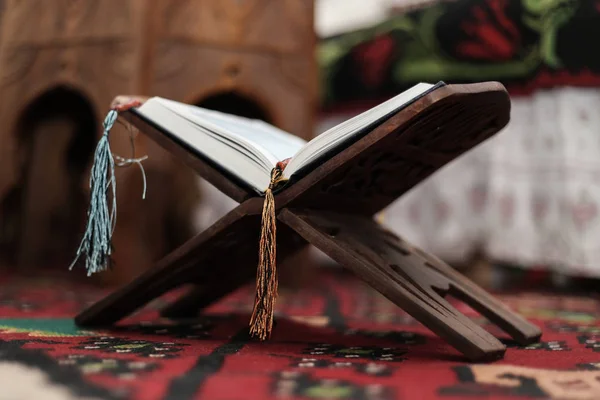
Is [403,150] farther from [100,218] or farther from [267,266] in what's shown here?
[100,218]

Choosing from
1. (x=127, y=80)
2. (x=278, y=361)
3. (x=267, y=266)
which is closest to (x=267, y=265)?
(x=267, y=266)

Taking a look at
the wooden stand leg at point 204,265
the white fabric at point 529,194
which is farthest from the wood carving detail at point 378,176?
the white fabric at point 529,194

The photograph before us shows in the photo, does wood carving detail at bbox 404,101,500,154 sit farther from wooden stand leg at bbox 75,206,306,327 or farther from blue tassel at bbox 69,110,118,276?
blue tassel at bbox 69,110,118,276

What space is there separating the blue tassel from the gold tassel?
0.23 m

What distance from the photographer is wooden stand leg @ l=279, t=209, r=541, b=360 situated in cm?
79

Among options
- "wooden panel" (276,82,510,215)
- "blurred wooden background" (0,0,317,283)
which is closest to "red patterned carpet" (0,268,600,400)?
"wooden panel" (276,82,510,215)

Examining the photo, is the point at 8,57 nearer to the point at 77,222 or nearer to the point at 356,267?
the point at 77,222

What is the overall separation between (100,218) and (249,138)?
245 mm

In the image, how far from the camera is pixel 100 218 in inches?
37.3

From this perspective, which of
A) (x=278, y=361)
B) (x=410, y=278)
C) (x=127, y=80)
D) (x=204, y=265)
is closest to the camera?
(x=278, y=361)

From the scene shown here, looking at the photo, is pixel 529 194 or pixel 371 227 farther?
pixel 529 194

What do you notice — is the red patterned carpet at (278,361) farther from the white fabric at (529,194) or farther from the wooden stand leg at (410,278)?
the white fabric at (529,194)

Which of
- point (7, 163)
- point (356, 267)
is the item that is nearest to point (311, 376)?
point (356, 267)

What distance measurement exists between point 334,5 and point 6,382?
7.91ft
